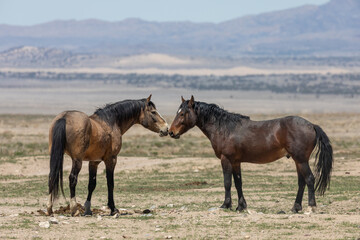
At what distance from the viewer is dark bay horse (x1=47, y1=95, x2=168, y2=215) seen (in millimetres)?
13844

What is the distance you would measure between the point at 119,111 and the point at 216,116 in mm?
1965

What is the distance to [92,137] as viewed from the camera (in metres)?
14.5

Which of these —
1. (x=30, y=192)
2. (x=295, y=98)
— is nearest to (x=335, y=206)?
(x=30, y=192)

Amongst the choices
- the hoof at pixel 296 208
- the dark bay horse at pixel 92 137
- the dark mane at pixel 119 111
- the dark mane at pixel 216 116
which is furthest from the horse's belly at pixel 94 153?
the hoof at pixel 296 208

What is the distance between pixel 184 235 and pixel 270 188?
9637 mm

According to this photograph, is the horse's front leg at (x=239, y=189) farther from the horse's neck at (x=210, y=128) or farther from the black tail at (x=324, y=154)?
the black tail at (x=324, y=154)

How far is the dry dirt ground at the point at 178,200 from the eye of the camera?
41.0ft

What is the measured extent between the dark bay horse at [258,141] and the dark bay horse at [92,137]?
33.2 inches

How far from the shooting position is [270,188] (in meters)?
21.6

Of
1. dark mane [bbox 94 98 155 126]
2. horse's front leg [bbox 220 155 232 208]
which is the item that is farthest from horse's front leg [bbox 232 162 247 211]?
dark mane [bbox 94 98 155 126]

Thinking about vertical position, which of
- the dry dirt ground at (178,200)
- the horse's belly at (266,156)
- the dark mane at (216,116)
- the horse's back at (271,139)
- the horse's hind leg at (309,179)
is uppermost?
the dark mane at (216,116)

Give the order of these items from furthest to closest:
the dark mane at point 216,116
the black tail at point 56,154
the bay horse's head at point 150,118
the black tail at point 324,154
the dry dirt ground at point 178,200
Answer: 1. the bay horse's head at point 150,118
2. the dark mane at point 216,116
3. the black tail at point 324,154
4. the black tail at point 56,154
5. the dry dirt ground at point 178,200

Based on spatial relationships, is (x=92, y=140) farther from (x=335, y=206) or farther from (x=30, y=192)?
(x=30, y=192)

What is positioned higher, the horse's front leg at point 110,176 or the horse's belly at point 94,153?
the horse's belly at point 94,153
